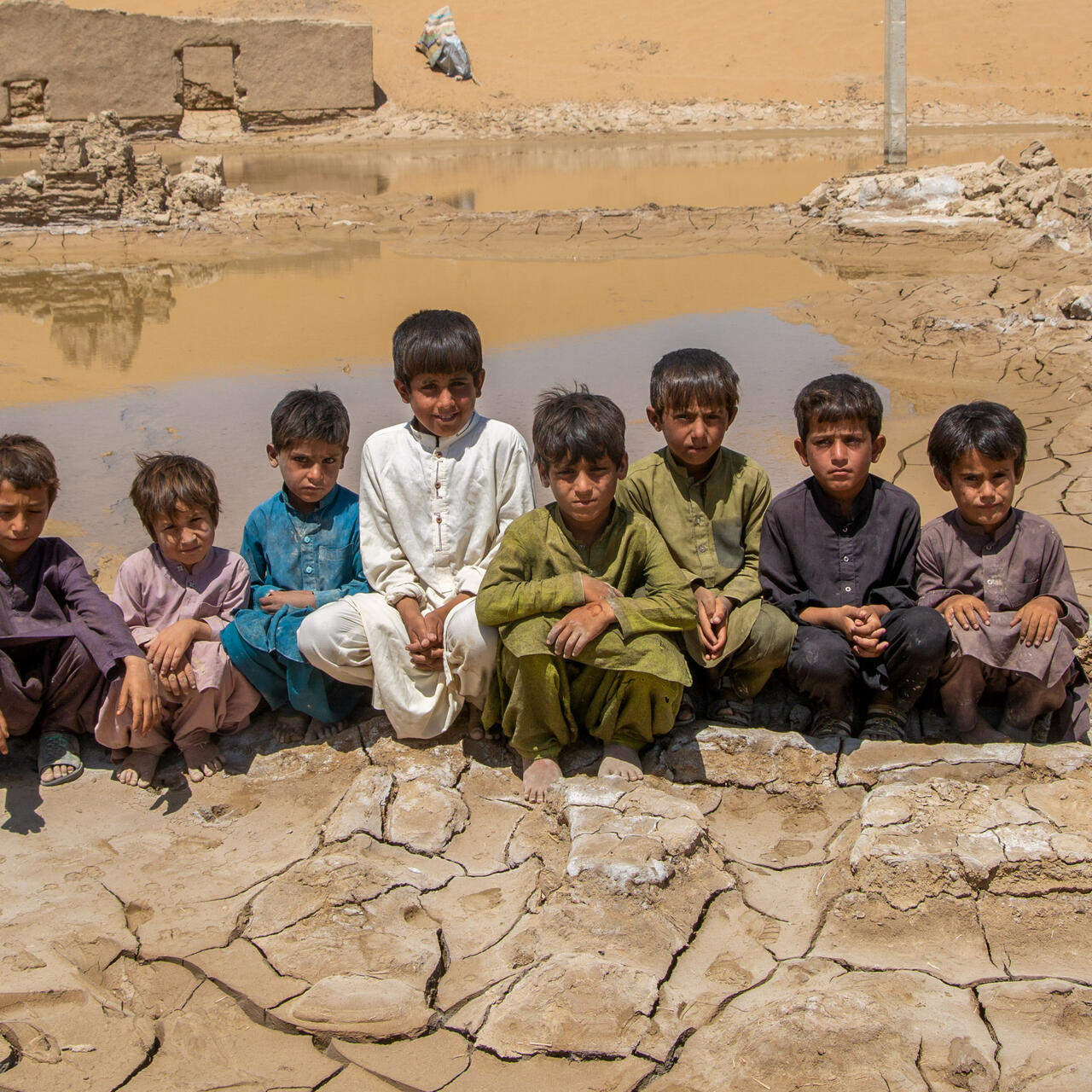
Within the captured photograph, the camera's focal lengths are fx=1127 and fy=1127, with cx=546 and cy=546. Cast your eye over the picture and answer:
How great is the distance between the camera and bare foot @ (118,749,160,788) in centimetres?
277

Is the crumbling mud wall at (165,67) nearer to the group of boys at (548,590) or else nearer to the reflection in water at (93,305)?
the reflection in water at (93,305)

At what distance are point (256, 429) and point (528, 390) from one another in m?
1.42

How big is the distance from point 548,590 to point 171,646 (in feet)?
3.07

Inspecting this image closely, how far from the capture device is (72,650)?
2.76 metres

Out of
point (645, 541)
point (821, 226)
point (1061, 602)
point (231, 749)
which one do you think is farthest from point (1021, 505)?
point (821, 226)

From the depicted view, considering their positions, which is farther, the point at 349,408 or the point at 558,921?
the point at 349,408

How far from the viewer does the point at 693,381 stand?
274cm

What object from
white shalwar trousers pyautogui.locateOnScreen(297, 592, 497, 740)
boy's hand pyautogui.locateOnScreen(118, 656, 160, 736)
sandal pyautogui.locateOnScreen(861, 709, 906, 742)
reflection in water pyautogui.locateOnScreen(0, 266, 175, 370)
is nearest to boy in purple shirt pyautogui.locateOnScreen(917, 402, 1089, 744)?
sandal pyautogui.locateOnScreen(861, 709, 906, 742)

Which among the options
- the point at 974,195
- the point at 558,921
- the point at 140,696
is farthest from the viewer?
the point at 974,195

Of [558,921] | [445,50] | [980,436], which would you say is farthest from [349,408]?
[445,50]

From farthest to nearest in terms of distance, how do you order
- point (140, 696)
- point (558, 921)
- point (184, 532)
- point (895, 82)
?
point (895, 82) → point (184, 532) → point (140, 696) → point (558, 921)

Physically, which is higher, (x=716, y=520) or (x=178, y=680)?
(x=716, y=520)

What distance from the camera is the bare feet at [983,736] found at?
2.79 meters

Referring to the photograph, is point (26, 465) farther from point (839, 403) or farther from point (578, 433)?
point (839, 403)
